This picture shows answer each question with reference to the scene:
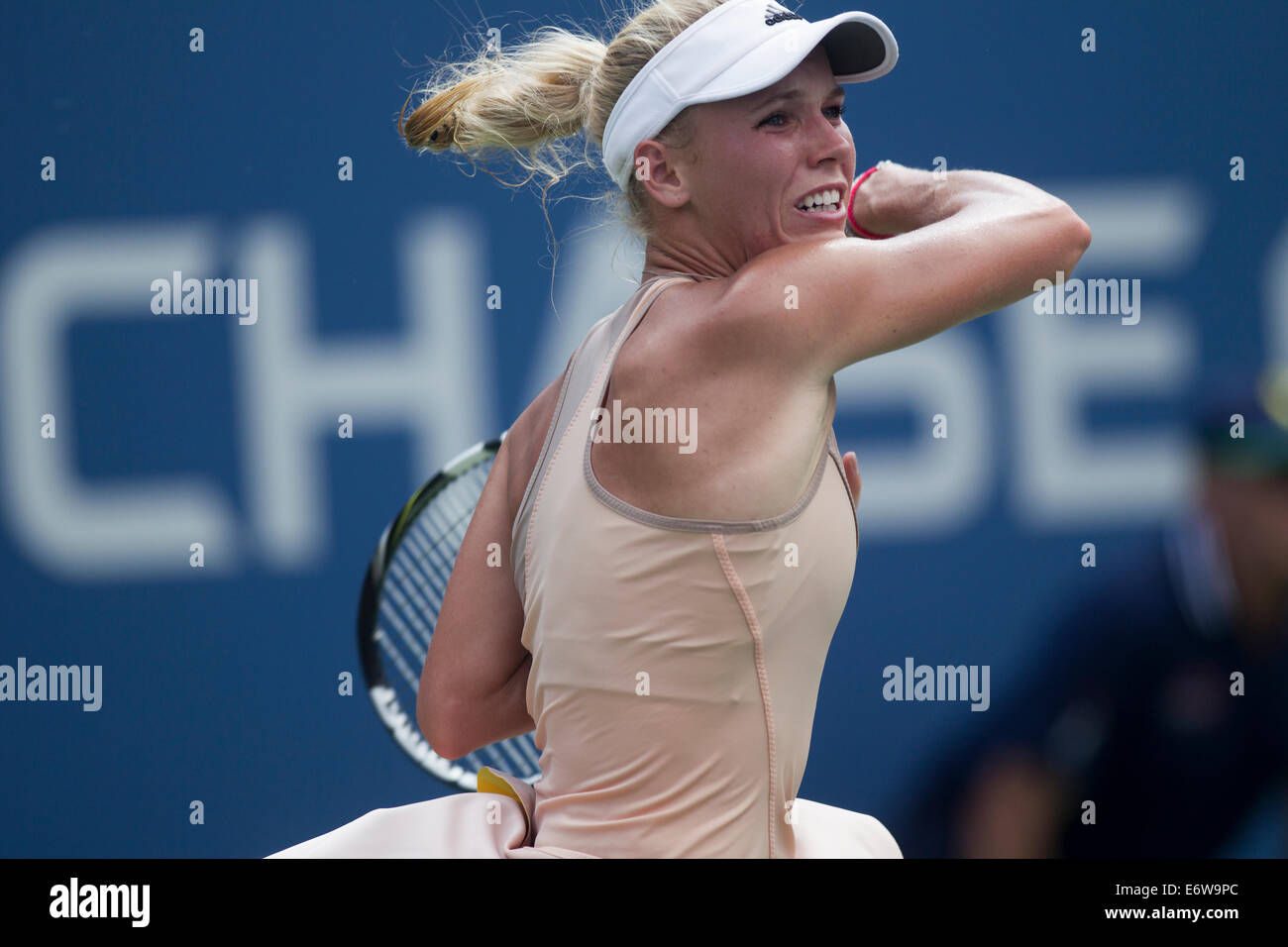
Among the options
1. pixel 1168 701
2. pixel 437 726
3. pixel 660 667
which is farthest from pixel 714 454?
pixel 1168 701

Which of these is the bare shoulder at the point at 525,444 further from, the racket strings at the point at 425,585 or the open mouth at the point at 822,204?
the racket strings at the point at 425,585

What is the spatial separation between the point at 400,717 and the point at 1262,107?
7.62 feet

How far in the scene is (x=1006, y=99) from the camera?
2.97 metres

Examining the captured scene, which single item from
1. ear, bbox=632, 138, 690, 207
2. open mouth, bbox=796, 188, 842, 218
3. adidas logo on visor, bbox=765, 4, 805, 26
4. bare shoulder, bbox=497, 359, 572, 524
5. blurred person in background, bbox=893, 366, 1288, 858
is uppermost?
adidas logo on visor, bbox=765, 4, 805, 26

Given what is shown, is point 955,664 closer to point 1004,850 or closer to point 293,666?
point 1004,850

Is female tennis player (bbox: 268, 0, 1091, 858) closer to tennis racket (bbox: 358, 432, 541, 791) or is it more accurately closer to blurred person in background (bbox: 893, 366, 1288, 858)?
tennis racket (bbox: 358, 432, 541, 791)

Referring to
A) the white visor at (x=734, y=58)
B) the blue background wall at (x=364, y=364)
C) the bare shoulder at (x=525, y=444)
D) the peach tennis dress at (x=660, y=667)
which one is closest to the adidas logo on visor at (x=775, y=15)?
the white visor at (x=734, y=58)

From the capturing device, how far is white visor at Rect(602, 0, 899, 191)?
1409 millimetres

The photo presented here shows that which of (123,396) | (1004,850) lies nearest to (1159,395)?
(1004,850)

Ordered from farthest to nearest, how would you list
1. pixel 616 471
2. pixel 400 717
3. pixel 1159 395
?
pixel 1159 395 < pixel 400 717 < pixel 616 471

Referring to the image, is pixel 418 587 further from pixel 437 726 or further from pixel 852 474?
pixel 852 474

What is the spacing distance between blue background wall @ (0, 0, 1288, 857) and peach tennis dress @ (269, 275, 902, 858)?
1547 millimetres

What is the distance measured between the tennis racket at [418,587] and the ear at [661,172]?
0.70 m

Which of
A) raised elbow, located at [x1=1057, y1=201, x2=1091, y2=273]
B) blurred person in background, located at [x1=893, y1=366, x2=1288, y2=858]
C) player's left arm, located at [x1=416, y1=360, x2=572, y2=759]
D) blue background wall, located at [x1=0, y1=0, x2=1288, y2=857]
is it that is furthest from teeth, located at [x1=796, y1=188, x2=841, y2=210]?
blurred person in background, located at [x1=893, y1=366, x2=1288, y2=858]
